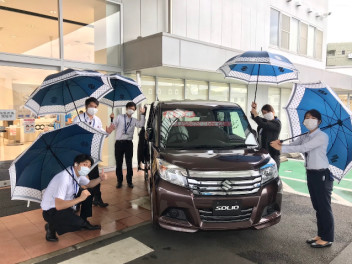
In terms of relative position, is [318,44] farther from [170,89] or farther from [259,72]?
[259,72]

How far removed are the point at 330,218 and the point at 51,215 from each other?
146 inches

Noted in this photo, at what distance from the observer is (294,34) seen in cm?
1567

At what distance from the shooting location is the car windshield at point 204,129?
14.3 feet

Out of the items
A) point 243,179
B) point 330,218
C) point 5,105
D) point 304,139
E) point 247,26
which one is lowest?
point 330,218

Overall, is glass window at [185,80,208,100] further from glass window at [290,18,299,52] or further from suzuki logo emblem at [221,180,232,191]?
glass window at [290,18,299,52]

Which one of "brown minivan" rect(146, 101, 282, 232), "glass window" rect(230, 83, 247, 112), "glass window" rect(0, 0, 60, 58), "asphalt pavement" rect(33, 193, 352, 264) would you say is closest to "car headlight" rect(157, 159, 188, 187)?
"brown minivan" rect(146, 101, 282, 232)

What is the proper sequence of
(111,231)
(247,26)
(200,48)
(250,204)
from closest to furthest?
(250,204) → (111,231) → (200,48) → (247,26)

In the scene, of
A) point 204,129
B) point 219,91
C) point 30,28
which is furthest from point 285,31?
point 204,129

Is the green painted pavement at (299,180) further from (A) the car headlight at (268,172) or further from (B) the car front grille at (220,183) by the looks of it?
(B) the car front grille at (220,183)

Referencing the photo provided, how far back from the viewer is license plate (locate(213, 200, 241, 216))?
11.4ft

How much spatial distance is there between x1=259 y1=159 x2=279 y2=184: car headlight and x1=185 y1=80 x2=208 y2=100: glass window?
22.4 ft

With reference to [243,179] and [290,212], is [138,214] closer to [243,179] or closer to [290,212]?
[243,179]

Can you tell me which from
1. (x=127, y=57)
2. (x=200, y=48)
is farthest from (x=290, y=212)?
(x=127, y=57)

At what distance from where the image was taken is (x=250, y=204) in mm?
3547
